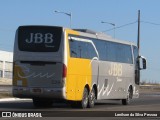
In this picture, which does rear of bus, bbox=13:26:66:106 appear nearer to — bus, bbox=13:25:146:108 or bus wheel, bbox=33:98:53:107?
bus, bbox=13:25:146:108

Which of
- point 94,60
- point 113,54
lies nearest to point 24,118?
point 94,60

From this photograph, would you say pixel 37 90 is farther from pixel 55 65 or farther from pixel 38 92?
pixel 55 65

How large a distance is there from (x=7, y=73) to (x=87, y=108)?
9118cm

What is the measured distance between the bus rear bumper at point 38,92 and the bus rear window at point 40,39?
1.75 m

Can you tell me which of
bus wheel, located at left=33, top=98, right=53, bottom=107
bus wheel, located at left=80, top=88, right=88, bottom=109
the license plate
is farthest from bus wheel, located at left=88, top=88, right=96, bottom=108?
the license plate

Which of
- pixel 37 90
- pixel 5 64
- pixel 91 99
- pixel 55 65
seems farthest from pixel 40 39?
pixel 5 64

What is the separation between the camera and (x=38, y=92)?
2488 cm

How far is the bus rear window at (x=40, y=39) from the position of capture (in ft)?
82.0

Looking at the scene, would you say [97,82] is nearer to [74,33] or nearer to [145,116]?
[74,33]

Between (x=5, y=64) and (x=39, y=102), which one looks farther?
(x=5, y=64)

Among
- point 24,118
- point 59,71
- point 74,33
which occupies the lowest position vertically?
point 24,118

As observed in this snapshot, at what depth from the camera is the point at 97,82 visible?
28.3m

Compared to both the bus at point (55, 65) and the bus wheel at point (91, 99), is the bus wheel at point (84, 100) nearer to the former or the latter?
the bus at point (55, 65)

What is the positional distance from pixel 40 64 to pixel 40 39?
113cm
